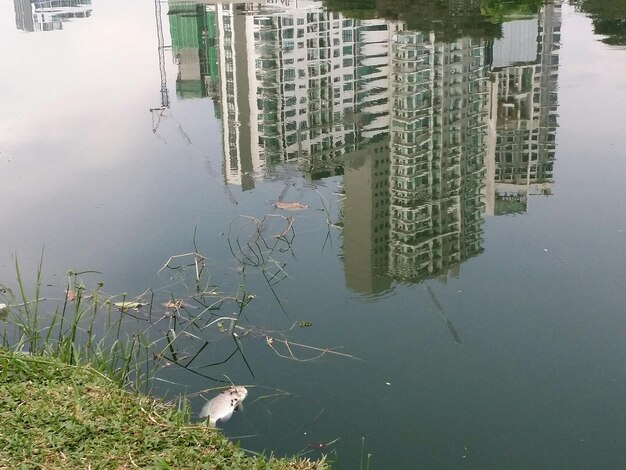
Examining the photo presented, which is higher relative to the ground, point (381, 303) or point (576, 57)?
point (576, 57)

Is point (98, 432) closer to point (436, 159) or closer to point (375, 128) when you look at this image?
point (436, 159)

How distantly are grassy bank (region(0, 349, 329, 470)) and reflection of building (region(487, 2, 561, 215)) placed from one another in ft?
6.20

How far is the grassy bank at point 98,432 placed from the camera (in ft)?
5.91

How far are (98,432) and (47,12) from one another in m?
8.43

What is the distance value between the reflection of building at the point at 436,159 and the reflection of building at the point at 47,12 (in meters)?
4.16

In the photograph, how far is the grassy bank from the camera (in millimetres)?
1801

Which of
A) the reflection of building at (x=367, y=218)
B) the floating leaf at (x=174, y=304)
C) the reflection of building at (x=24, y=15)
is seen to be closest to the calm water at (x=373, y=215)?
the reflection of building at (x=367, y=218)

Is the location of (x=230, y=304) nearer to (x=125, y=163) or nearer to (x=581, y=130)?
(x=125, y=163)

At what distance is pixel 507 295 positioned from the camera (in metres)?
2.81

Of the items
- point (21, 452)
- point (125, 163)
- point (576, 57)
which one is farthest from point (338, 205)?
point (576, 57)

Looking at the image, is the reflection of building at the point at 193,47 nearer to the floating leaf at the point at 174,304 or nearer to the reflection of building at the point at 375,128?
the reflection of building at the point at 375,128

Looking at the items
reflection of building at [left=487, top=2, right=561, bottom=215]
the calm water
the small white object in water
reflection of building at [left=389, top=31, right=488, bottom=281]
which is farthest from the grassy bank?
reflection of building at [left=487, top=2, right=561, bottom=215]

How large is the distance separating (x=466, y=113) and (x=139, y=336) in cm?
249

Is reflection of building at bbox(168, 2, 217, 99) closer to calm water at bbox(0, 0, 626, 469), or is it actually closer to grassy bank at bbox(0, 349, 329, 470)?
calm water at bbox(0, 0, 626, 469)
